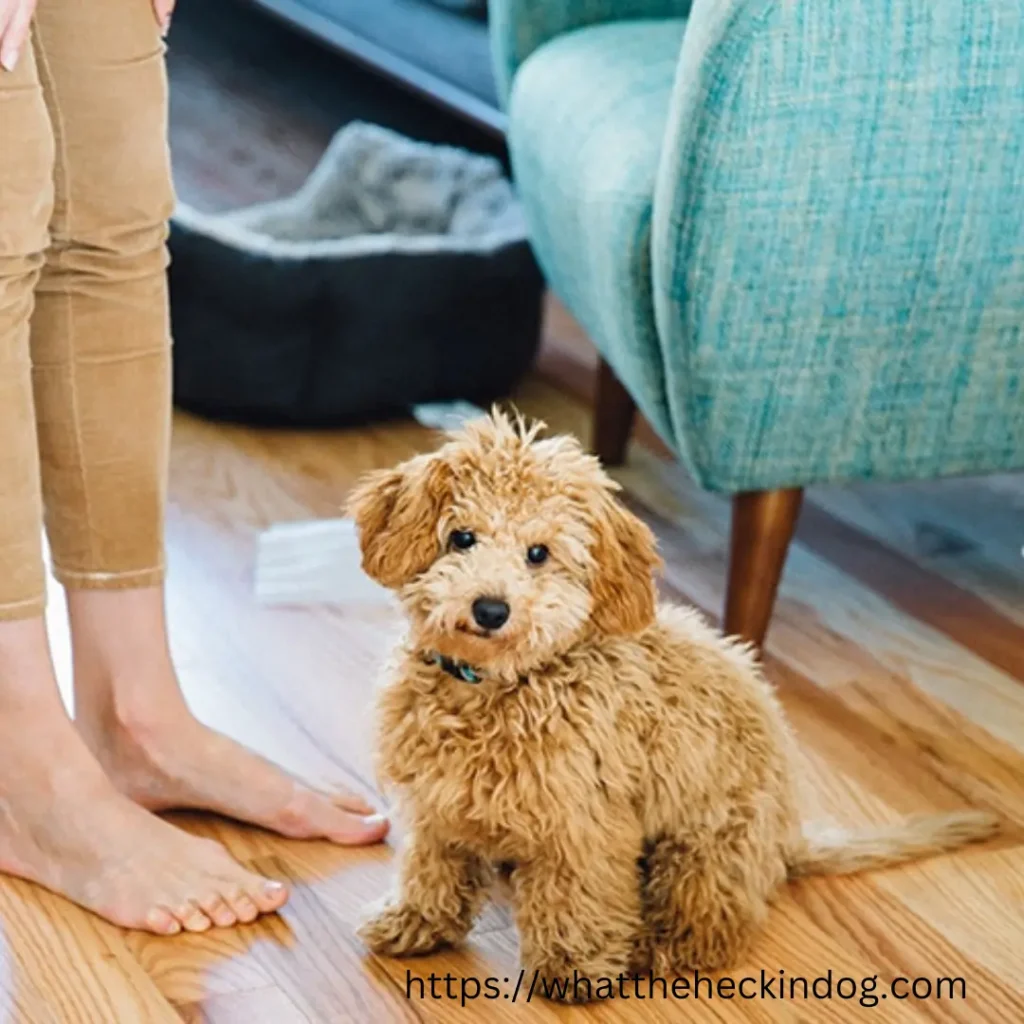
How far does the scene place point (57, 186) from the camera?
1193 mm

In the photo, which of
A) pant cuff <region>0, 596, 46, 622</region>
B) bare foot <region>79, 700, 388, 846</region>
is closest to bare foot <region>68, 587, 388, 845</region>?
bare foot <region>79, 700, 388, 846</region>

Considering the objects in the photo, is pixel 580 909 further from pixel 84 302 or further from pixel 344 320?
pixel 344 320

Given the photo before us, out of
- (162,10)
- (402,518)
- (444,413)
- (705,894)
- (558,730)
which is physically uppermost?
(162,10)

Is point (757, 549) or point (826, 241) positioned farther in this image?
point (757, 549)

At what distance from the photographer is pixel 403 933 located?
119cm

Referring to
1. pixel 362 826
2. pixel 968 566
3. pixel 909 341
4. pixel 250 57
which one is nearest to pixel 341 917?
pixel 362 826

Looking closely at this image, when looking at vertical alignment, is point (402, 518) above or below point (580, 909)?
above

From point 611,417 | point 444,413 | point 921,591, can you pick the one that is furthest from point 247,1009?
point 444,413

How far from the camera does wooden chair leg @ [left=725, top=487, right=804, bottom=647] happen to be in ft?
5.01

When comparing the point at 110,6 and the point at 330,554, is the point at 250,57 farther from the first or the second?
the point at 110,6

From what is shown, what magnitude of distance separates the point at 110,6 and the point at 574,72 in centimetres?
67

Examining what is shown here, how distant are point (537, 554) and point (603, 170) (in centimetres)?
60

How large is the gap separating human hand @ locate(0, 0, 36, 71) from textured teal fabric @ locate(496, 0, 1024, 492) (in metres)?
0.50

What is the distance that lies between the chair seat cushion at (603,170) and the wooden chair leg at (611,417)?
132 millimetres
